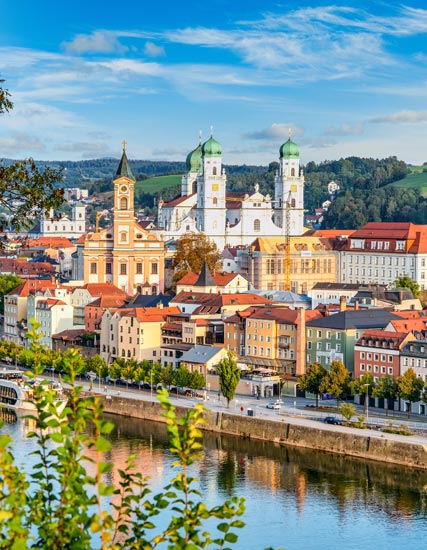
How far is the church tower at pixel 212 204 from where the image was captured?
243ft

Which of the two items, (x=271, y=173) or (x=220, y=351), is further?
(x=271, y=173)

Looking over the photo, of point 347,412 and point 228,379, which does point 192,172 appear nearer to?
point 228,379

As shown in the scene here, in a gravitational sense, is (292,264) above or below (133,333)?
above

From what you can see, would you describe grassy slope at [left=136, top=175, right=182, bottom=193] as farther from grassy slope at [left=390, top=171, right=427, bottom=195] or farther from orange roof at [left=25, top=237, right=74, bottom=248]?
orange roof at [left=25, top=237, right=74, bottom=248]

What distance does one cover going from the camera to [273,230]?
75125 mm

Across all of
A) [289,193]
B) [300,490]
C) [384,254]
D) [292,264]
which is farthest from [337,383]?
[289,193]

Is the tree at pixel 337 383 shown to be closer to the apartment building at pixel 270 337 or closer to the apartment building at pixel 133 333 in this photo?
the apartment building at pixel 270 337

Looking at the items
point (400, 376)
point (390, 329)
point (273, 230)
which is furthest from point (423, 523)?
point (273, 230)

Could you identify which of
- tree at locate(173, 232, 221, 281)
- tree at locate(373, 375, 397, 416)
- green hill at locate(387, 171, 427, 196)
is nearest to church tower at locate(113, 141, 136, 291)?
tree at locate(173, 232, 221, 281)

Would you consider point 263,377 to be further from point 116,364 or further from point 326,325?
point 116,364

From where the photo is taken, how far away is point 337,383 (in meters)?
37.0

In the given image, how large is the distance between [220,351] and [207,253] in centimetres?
2365

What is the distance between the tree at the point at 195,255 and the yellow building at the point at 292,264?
5.64 ft

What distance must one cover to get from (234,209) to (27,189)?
64.1 meters
